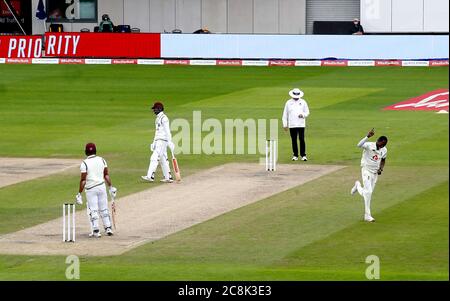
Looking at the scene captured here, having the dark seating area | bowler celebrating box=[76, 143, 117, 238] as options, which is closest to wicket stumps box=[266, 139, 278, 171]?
bowler celebrating box=[76, 143, 117, 238]

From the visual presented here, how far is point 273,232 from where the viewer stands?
A: 84.4 feet

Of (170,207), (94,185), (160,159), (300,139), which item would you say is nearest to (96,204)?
(94,185)

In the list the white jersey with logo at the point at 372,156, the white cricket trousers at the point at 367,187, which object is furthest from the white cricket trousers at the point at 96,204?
the white jersey with logo at the point at 372,156

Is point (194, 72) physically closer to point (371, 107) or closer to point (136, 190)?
point (371, 107)

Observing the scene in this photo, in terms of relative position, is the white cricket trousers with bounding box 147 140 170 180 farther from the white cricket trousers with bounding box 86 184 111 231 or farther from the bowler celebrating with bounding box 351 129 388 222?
the bowler celebrating with bounding box 351 129 388 222

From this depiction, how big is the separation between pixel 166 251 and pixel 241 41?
3691cm

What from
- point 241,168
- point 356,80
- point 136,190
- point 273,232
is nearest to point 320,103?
point 356,80

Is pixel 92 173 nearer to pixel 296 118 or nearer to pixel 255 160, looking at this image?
pixel 255 160

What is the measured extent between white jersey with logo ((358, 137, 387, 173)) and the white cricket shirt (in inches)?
361

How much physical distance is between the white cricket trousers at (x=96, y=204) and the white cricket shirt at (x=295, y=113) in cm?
1118

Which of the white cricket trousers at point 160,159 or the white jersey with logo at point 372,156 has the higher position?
the white jersey with logo at point 372,156

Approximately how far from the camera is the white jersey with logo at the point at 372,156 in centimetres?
2630

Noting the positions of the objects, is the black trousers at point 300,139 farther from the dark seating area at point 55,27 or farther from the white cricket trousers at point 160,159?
the dark seating area at point 55,27

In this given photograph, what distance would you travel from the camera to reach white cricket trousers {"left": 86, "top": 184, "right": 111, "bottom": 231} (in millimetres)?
25078
